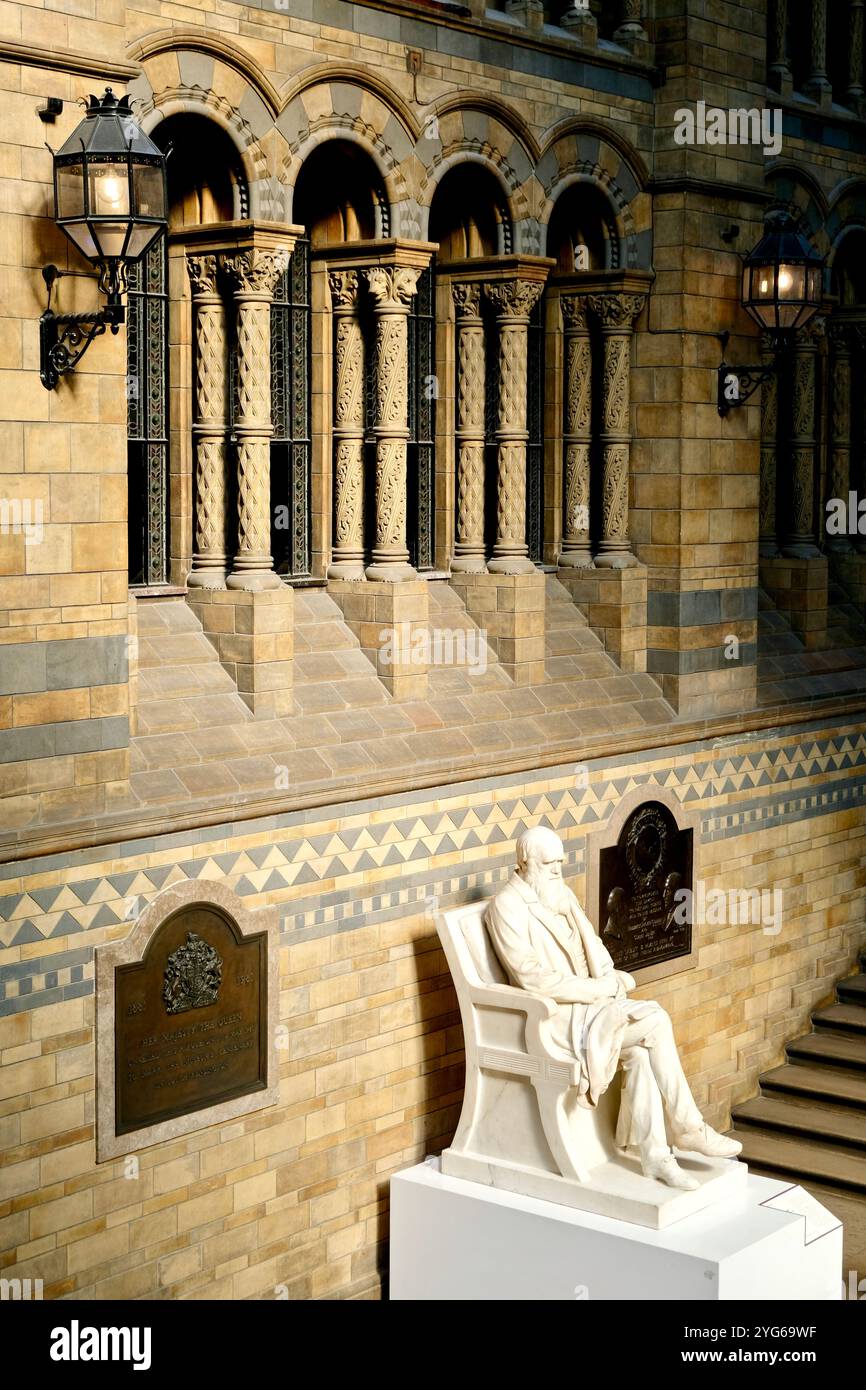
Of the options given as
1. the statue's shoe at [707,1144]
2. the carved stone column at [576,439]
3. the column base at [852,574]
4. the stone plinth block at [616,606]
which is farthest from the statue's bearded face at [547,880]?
the column base at [852,574]

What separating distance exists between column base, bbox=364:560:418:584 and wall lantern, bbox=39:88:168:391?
267 centimetres

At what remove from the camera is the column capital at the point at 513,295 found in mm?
10375

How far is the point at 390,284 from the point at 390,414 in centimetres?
63

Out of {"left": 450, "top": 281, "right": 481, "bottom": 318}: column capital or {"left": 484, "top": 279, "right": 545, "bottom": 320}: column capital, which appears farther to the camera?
{"left": 450, "top": 281, "right": 481, "bottom": 318}: column capital

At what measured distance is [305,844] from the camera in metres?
8.55

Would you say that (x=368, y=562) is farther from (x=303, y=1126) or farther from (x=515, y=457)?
(x=303, y=1126)

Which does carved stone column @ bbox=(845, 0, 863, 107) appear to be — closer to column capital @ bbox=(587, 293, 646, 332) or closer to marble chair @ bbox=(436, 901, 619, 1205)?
column capital @ bbox=(587, 293, 646, 332)

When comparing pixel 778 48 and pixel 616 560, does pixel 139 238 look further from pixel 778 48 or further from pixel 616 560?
pixel 778 48

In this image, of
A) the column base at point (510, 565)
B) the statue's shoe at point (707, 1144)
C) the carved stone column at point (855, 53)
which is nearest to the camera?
the statue's shoe at point (707, 1144)

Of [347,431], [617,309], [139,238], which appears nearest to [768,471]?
[617,309]

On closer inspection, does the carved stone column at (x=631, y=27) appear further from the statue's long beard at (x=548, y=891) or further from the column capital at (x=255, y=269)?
the statue's long beard at (x=548, y=891)

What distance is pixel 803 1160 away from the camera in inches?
423

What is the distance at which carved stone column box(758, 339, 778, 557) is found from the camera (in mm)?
13227

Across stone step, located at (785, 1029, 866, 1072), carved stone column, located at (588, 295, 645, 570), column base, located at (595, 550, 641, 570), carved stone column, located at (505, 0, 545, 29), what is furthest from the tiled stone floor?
carved stone column, located at (505, 0, 545, 29)
